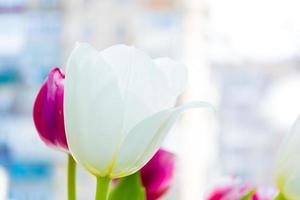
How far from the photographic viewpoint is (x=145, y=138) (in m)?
0.22

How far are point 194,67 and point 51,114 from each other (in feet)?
Answer: 4.64

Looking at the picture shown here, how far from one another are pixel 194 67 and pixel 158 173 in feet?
4.55

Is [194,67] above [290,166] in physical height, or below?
below

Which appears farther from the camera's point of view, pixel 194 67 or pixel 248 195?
pixel 194 67

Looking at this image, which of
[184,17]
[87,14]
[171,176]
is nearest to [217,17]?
[184,17]

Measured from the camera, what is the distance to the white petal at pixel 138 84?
8.9 inches

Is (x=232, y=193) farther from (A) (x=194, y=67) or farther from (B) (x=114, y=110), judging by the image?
(A) (x=194, y=67)

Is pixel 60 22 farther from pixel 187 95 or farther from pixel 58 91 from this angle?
pixel 58 91

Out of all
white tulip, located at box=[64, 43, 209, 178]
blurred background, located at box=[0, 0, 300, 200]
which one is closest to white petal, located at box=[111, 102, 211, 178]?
white tulip, located at box=[64, 43, 209, 178]

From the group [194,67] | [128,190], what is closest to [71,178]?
[128,190]

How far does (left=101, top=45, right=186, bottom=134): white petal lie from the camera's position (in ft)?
0.74

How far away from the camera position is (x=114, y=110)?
0.23m

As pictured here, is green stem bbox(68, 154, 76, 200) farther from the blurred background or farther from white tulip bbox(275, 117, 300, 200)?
the blurred background

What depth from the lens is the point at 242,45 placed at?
168 cm
